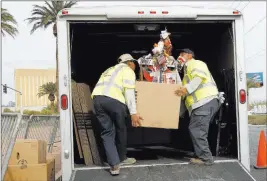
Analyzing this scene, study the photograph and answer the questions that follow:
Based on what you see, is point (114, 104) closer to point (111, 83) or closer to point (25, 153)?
point (111, 83)

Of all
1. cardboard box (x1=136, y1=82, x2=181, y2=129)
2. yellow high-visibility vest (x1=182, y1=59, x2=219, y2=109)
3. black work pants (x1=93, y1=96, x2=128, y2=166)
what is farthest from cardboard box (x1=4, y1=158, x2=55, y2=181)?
yellow high-visibility vest (x1=182, y1=59, x2=219, y2=109)

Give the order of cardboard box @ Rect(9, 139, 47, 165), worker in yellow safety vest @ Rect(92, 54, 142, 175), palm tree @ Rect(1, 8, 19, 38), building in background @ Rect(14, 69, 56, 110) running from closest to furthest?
worker in yellow safety vest @ Rect(92, 54, 142, 175)
cardboard box @ Rect(9, 139, 47, 165)
palm tree @ Rect(1, 8, 19, 38)
building in background @ Rect(14, 69, 56, 110)

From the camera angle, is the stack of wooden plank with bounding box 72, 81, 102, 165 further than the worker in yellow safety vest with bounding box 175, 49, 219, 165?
Yes

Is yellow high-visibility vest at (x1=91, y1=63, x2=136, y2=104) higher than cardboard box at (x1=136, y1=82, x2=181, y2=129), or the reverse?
yellow high-visibility vest at (x1=91, y1=63, x2=136, y2=104)

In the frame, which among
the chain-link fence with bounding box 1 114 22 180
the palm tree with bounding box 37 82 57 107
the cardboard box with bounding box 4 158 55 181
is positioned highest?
the palm tree with bounding box 37 82 57 107

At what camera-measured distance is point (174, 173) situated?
477 centimetres

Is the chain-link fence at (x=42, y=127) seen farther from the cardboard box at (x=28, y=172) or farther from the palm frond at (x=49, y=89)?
the palm frond at (x=49, y=89)

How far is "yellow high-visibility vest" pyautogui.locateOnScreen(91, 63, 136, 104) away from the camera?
4.98 meters

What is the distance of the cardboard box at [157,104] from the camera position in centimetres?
505

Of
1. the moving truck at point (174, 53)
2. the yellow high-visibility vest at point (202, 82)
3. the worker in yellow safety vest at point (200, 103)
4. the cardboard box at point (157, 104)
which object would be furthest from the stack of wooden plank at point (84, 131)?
the yellow high-visibility vest at point (202, 82)

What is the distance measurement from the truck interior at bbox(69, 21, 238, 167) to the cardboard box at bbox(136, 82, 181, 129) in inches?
24.9

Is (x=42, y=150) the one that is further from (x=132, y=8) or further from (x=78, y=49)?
(x=132, y=8)

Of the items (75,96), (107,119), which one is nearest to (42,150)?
(75,96)

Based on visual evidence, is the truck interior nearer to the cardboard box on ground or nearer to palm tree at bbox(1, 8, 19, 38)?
the cardboard box on ground
